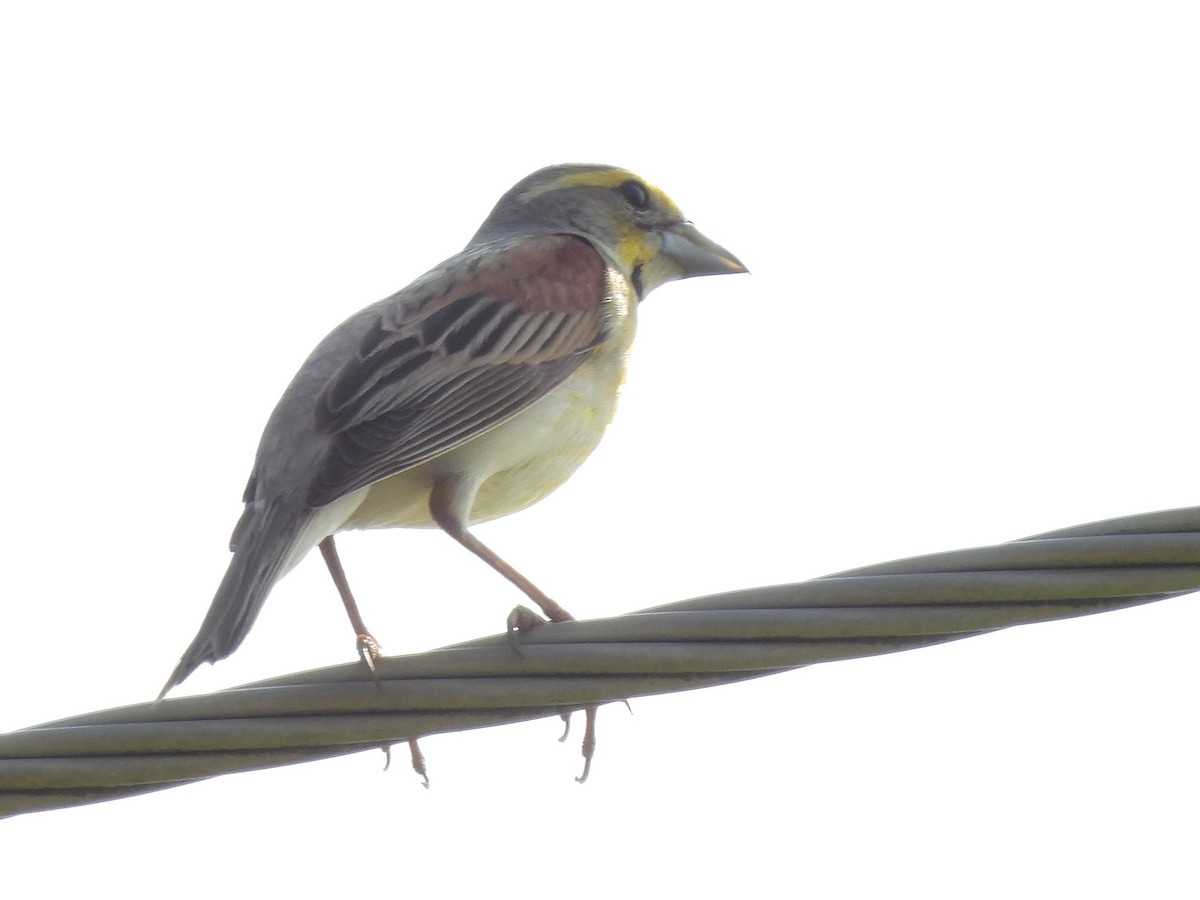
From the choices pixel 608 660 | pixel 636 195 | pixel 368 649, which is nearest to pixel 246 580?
pixel 368 649

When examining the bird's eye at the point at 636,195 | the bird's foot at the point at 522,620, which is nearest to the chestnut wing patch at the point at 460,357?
the bird's eye at the point at 636,195

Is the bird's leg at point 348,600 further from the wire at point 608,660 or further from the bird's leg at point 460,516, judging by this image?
the wire at point 608,660

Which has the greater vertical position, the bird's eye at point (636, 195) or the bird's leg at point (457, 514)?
the bird's eye at point (636, 195)

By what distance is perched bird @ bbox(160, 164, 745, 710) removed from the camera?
5926 millimetres

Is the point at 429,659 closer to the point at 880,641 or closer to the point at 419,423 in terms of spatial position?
the point at 880,641

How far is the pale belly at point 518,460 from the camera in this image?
651 centimetres

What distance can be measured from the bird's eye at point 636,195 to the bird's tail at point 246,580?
327cm

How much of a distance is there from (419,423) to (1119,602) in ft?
10.3

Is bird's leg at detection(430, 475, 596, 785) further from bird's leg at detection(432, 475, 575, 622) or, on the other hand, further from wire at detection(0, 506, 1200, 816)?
wire at detection(0, 506, 1200, 816)

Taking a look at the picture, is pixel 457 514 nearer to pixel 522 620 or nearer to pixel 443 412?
pixel 443 412

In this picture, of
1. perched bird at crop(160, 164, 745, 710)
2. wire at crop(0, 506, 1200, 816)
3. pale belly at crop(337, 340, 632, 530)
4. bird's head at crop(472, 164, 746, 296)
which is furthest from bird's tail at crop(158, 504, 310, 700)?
bird's head at crop(472, 164, 746, 296)

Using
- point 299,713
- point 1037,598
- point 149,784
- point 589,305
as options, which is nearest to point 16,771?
point 149,784

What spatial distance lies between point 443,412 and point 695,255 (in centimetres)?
261

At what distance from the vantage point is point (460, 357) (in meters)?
6.77
